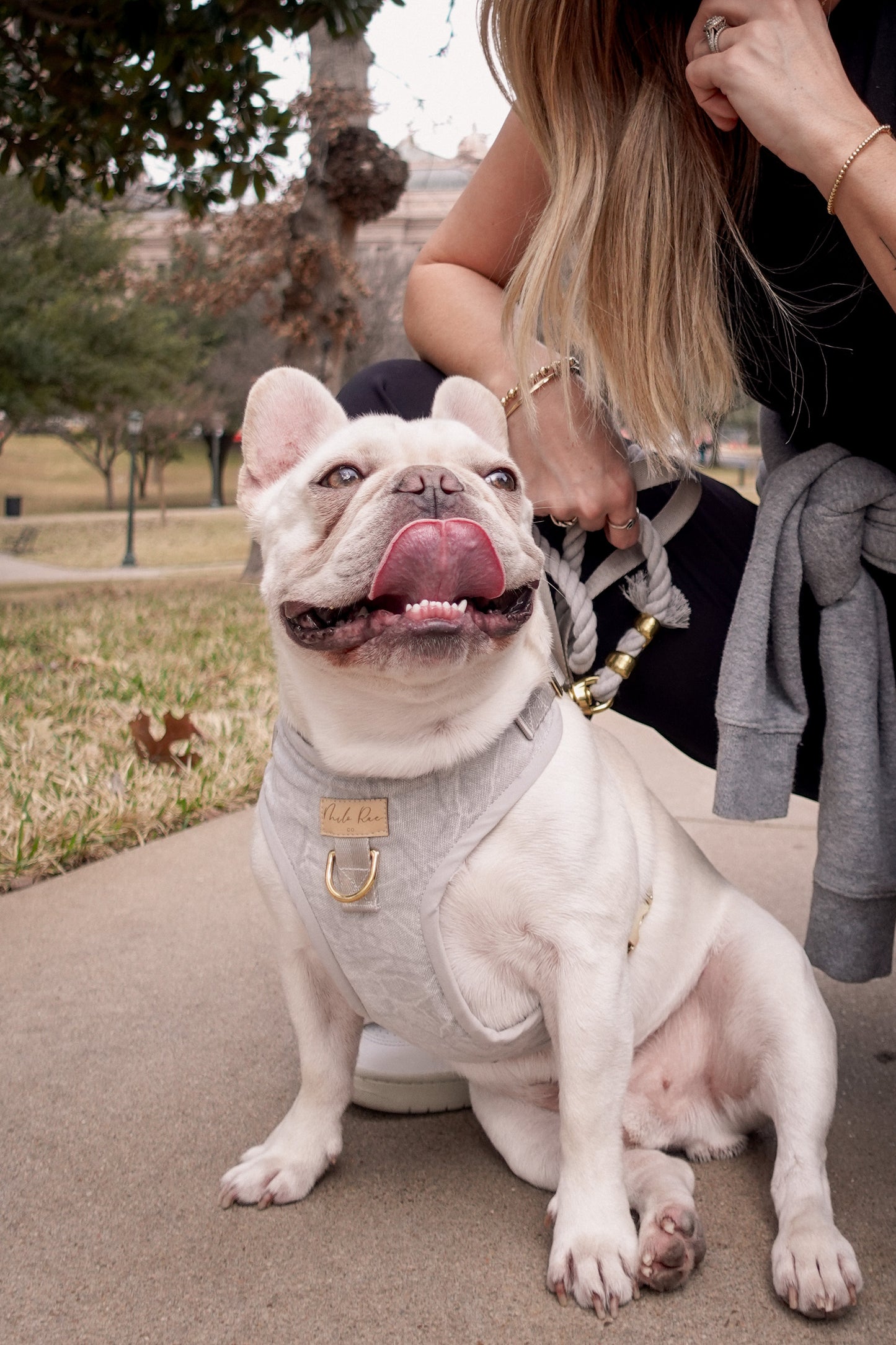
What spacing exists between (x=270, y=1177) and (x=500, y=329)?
5.17 feet

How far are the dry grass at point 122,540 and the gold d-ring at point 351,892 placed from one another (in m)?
14.0

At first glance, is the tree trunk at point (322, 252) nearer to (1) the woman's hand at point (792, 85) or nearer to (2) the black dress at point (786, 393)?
(2) the black dress at point (786, 393)

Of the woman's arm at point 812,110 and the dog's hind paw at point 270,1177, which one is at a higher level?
the woman's arm at point 812,110

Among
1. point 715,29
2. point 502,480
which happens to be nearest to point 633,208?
point 715,29

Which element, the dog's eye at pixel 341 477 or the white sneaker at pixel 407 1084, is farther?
the white sneaker at pixel 407 1084

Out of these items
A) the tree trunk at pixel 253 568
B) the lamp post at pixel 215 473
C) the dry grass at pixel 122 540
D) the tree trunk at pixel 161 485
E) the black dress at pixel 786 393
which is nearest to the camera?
the black dress at pixel 786 393

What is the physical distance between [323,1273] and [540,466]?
55.5 inches

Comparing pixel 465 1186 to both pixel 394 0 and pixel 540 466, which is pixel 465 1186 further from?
pixel 394 0

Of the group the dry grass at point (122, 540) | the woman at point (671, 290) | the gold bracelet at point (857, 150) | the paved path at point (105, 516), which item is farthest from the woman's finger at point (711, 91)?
the paved path at point (105, 516)

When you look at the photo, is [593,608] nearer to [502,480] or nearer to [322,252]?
[502,480]

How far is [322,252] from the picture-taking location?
10.1 m

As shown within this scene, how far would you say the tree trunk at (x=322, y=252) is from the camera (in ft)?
33.0

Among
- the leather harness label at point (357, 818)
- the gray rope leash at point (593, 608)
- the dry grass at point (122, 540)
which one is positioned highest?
the gray rope leash at point (593, 608)

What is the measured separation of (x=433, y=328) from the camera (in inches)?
89.7
